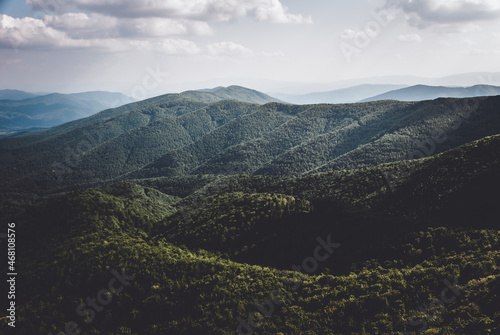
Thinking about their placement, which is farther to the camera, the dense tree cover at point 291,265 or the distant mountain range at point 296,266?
the distant mountain range at point 296,266

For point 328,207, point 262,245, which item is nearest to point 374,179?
point 328,207

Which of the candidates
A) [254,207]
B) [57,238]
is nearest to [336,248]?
[254,207]

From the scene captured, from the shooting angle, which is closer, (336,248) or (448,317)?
(448,317)

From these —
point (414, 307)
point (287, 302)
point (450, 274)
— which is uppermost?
point (450, 274)

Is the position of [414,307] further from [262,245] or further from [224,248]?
[224,248]

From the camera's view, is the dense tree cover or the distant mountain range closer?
the dense tree cover

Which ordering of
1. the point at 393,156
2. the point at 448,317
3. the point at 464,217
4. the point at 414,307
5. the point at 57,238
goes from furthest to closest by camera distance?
the point at 393,156 → the point at 57,238 → the point at 464,217 → the point at 414,307 → the point at 448,317

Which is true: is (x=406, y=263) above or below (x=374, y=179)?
below

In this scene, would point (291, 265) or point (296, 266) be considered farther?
point (291, 265)

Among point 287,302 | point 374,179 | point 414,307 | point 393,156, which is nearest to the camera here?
point 414,307
